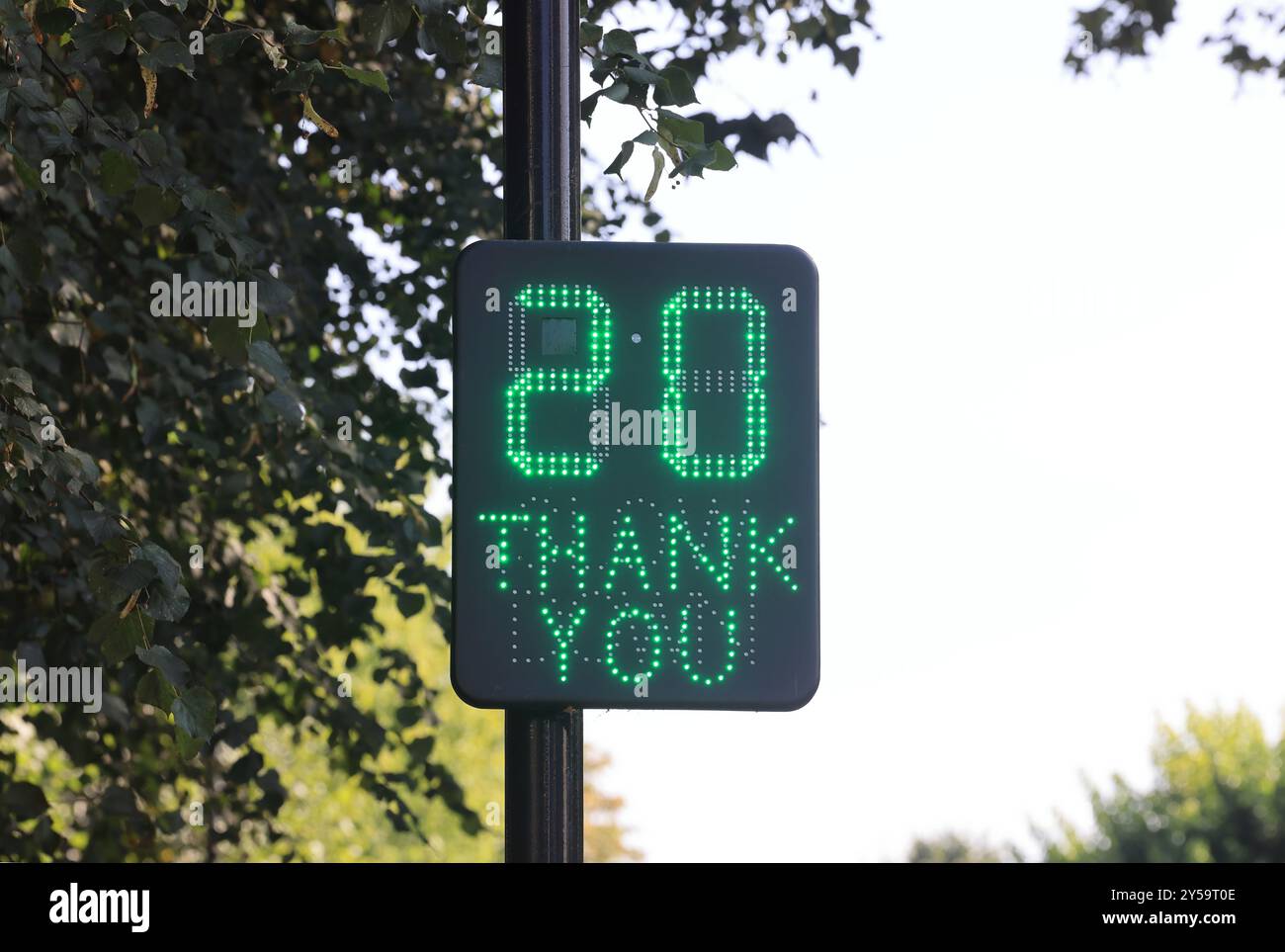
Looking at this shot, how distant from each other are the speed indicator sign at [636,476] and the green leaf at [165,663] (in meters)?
0.74

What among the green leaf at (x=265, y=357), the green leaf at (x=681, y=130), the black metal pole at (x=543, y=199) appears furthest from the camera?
the green leaf at (x=265, y=357)

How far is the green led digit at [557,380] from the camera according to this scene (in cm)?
276

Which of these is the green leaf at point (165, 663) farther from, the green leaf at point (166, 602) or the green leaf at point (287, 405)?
the green leaf at point (287, 405)

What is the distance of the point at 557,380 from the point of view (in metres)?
2.79

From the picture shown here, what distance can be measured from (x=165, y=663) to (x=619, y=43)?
155cm

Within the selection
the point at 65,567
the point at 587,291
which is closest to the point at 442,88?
the point at 65,567

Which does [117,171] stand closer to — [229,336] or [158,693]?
[229,336]

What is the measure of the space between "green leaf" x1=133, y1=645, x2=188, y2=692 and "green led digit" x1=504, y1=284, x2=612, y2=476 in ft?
2.86

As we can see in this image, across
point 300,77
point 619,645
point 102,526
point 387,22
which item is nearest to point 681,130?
point 387,22

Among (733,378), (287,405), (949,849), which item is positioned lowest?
(949,849)

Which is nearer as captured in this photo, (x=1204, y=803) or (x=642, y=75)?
(x=642, y=75)

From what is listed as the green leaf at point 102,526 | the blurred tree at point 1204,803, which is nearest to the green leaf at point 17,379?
the green leaf at point 102,526

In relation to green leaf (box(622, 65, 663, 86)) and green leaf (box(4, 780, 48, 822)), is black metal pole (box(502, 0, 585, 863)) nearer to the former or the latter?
green leaf (box(622, 65, 663, 86))

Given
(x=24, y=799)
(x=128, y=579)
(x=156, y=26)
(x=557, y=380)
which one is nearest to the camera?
(x=557, y=380)
